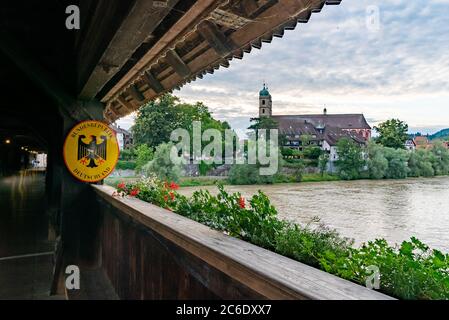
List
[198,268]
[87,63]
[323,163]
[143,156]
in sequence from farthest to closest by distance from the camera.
Result: [323,163]
[143,156]
[87,63]
[198,268]

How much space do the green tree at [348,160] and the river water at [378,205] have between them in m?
0.31

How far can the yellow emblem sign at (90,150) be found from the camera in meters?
4.45

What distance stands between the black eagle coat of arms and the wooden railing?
48.2 inches

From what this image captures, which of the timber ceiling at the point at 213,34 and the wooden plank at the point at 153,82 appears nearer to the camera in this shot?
the timber ceiling at the point at 213,34

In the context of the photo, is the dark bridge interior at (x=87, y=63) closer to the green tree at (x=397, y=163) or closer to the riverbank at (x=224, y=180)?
the riverbank at (x=224, y=180)

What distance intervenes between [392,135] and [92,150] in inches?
195

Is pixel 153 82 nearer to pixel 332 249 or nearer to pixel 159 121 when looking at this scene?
pixel 332 249

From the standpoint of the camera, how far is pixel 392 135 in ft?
20.6

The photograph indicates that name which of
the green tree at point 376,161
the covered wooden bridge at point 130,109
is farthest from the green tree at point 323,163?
the covered wooden bridge at point 130,109

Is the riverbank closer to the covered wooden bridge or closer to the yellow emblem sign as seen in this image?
the yellow emblem sign

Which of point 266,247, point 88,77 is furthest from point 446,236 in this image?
point 88,77

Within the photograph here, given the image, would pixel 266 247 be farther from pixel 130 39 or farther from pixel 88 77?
pixel 88 77

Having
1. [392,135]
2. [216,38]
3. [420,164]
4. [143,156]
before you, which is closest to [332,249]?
[216,38]
